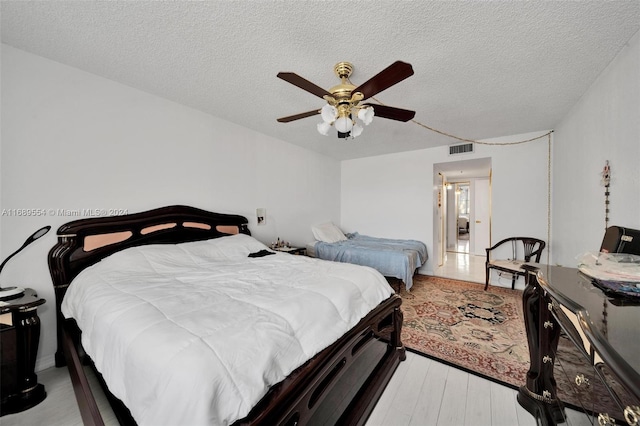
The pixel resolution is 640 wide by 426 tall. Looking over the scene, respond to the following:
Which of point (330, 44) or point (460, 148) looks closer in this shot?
point (330, 44)

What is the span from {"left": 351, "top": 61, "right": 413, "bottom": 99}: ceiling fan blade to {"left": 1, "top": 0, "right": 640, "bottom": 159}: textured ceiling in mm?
372

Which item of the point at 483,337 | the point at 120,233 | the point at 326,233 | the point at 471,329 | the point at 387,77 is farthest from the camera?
the point at 326,233

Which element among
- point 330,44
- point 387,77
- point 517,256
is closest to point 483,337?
point 517,256

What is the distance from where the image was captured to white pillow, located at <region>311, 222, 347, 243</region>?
14.9 feet

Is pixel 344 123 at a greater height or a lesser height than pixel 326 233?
greater

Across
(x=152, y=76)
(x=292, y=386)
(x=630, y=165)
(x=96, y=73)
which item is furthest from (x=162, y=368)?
(x=630, y=165)

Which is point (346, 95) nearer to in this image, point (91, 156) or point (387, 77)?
point (387, 77)

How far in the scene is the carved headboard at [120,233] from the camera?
2.01 meters

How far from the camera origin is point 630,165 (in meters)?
1.70

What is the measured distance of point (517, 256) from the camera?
13.0 feet

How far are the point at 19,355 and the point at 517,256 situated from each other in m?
5.83

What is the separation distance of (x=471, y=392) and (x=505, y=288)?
117 inches

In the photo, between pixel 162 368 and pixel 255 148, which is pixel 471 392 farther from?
pixel 255 148

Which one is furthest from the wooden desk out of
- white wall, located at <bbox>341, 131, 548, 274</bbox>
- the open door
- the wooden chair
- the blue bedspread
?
the open door
